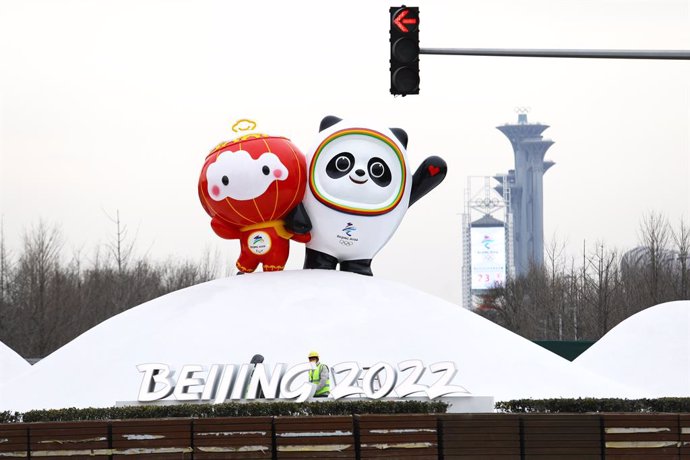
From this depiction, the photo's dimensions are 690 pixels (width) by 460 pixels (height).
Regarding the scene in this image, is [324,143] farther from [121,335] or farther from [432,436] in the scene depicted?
[432,436]

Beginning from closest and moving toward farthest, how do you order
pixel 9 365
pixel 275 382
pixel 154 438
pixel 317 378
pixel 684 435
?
pixel 154 438
pixel 684 435
pixel 317 378
pixel 275 382
pixel 9 365

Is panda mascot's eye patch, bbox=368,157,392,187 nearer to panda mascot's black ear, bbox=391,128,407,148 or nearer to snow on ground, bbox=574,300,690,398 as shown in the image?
panda mascot's black ear, bbox=391,128,407,148

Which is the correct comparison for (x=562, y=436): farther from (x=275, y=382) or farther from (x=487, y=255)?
(x=487, y=255)

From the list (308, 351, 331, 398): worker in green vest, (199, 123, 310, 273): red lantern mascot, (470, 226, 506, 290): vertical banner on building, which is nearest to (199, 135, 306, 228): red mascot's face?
(199, 123, 310, 273): red lantern mascot

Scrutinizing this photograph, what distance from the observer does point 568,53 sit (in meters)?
23.8

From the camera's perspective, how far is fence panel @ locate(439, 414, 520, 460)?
21.4m

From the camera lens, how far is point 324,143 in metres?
31.3

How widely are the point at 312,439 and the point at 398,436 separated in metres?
1.38

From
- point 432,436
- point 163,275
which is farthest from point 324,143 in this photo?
point 163,275

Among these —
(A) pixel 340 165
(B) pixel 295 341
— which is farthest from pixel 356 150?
(B) pixel 295 341

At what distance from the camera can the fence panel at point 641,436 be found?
21.8 meters

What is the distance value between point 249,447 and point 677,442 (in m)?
7.12

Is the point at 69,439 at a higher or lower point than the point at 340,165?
lower

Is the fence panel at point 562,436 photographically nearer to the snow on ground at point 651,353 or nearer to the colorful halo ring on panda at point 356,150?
the colorful halo ring on panda at point 356,150
